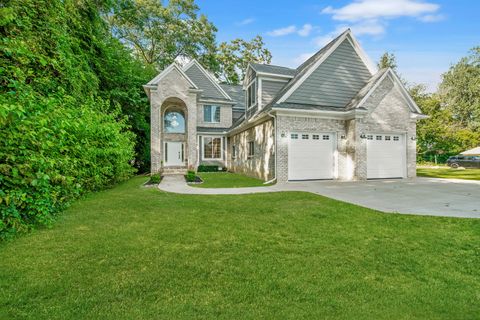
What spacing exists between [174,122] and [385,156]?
15476 mm

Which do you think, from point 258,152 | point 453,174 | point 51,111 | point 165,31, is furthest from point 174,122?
point 453,174

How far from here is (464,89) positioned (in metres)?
40.6

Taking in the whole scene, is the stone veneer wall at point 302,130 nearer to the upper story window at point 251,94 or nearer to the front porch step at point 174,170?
the upper story window at point 251,94

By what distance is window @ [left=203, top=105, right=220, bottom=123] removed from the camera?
21.8 meters

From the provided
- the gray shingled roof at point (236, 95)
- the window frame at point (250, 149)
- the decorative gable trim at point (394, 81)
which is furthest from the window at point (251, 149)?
the gray shingled roof at point (236, 95)

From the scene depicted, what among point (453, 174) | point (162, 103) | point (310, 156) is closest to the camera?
point (310, 156)

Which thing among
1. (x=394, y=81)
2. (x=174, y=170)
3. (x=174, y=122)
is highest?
(x=394, y=81)

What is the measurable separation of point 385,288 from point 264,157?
34.1 ft

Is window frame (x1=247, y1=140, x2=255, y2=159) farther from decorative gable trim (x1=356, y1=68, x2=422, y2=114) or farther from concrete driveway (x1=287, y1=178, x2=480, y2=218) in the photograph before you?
concrete driveway (x1=287, y1=178, x2=480, y2=218)

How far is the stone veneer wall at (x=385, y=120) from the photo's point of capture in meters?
12.2

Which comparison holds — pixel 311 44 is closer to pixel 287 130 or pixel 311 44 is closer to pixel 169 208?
pixel 287 130

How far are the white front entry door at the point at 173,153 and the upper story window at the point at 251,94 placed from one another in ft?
23.1

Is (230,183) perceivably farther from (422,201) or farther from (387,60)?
(387,60)

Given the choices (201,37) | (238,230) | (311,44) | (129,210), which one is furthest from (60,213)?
(201,37)
